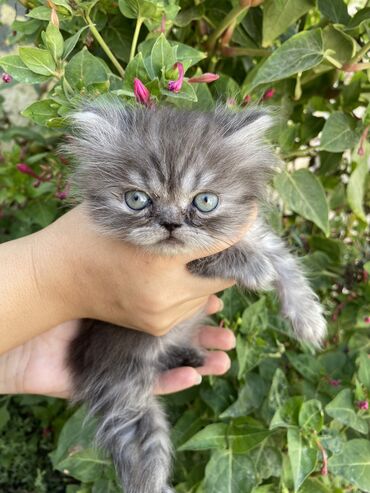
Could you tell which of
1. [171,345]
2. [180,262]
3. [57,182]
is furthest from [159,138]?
[171,345]

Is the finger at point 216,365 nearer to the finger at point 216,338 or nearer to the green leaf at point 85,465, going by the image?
the finger at point 216,338

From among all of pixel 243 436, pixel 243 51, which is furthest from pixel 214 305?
pixel 243 51

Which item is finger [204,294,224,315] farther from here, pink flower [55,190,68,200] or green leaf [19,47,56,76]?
green leaf [19,47,56,76]

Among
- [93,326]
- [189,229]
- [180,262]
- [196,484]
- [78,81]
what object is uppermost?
[78,81]

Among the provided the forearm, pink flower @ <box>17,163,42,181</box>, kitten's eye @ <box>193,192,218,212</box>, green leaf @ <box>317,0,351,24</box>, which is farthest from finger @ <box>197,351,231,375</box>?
green leaf @ <box>317,0,351,24</box>

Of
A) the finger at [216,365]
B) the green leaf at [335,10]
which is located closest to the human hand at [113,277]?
the finger at [216,365]

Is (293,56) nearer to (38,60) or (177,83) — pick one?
(177,83)

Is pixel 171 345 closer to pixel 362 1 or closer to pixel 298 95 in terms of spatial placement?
pixel 298 95
